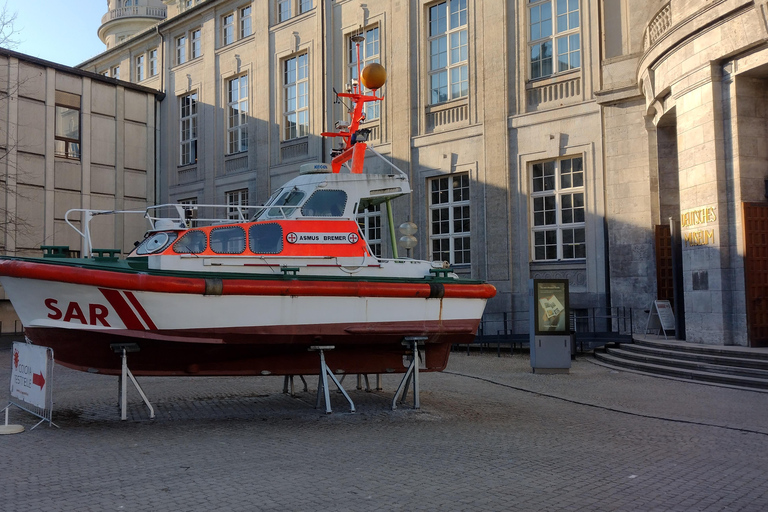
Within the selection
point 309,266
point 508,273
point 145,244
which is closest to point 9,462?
point 145,244

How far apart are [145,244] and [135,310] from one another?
139 centimetres

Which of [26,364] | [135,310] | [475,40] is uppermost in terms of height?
[475,40]

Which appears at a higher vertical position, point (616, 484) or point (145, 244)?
point (145, 244)

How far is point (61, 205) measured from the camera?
27.4 m

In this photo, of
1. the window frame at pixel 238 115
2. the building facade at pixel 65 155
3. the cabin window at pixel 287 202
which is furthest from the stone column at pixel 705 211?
the building facade at pixel 65 155

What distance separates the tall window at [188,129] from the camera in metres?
32.5

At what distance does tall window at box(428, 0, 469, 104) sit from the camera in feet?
74.6

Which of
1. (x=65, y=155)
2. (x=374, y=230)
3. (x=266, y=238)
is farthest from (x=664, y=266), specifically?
(x=65, y=155)

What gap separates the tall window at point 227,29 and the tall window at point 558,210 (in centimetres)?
1635

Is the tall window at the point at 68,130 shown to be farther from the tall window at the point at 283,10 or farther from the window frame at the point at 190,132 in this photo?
the tall window at the point at 283,10

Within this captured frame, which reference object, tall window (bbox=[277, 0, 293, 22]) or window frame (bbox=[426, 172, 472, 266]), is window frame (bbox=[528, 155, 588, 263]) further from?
tall window (bbox=[277, 0, 293, 22])

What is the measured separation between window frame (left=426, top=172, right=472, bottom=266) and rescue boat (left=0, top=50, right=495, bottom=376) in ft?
38.3

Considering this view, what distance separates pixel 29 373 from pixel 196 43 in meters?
26.8

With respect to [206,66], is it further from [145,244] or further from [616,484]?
[616,484]
